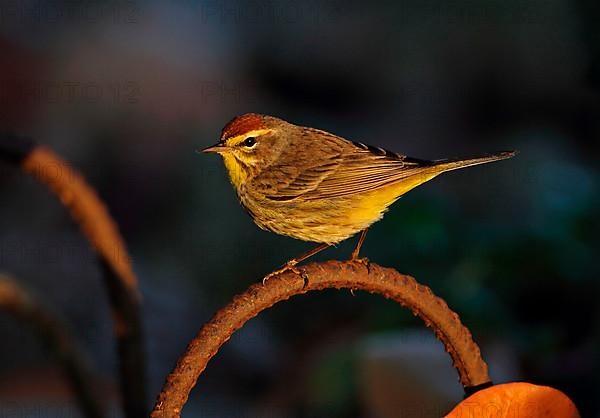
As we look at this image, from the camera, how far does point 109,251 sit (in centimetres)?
244

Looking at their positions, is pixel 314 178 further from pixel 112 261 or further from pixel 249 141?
pixel 112 261

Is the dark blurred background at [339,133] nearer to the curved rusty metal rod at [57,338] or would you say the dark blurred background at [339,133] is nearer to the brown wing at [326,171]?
the brown wing at [326,171]

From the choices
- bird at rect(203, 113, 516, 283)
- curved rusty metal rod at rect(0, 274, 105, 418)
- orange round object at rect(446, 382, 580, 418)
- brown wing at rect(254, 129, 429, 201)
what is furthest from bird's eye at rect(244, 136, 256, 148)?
orange round object at rect(446, 382, 580, 418)

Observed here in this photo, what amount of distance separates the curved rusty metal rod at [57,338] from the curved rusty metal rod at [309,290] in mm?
1199

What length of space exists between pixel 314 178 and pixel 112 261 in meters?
0.66

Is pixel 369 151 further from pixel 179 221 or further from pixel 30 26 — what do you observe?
pixel 30 26

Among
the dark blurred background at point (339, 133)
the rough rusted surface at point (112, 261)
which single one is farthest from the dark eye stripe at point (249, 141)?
the dark blurred background at point (339, 133)

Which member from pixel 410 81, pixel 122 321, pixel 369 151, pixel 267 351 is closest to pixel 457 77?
pixel 410 81

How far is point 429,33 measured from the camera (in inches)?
285

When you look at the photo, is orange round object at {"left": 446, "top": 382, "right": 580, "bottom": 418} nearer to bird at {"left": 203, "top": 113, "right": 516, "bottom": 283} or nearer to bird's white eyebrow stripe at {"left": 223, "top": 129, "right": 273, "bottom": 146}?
bird at {"left": 203, "top": 113, "right": 516, "bottom": 283}

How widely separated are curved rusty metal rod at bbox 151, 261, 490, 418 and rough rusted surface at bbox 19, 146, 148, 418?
77 cm

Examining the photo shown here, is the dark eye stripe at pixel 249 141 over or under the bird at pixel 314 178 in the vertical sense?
over

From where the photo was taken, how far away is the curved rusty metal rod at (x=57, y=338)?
271 centimetres

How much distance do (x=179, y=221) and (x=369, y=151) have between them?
3.52m
